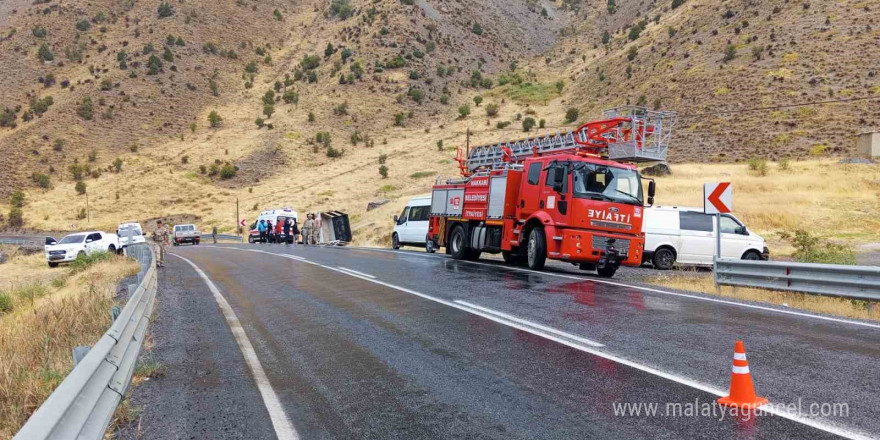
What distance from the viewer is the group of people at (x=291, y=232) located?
38.8 m

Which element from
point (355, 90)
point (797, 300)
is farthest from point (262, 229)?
point (355, 90)

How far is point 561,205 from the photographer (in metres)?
15.2

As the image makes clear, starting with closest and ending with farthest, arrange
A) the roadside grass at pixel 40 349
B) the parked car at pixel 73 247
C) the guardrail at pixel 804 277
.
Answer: the roadside grass at pixel 40 349, the guardrail at pixel 804 277, the parked car at pixel 73 247

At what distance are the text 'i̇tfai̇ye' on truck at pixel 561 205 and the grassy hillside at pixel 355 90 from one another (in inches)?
595

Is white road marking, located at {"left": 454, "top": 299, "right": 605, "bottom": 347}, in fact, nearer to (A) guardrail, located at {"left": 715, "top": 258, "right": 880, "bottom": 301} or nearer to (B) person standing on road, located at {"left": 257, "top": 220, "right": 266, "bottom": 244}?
(A) guardrail, located at {"left": 715, "top": 258, "right": 880, "bottom": 301}

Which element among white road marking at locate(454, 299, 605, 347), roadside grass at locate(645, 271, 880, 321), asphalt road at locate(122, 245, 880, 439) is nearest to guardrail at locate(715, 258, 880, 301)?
roadside grass at locate(645, 271, 880, 321)

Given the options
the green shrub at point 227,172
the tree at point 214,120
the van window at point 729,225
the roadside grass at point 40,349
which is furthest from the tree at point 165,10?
the van window at point 729,225

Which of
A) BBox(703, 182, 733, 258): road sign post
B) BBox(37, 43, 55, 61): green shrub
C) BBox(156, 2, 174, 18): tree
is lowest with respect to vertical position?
BBox(703, 182, 733, 258): road sign post

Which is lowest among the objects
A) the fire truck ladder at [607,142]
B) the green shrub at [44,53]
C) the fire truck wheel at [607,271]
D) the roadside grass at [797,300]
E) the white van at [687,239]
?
the roadside grass at [797,300]

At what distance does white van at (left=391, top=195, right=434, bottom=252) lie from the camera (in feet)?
93.9

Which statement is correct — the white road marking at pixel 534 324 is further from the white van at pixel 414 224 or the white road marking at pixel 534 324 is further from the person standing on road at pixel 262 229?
the person standing on road at pixel 262 229

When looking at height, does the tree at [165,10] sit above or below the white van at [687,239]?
above

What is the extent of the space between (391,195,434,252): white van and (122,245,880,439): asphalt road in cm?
1679

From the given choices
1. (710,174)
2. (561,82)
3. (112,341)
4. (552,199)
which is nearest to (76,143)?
(561,82)
